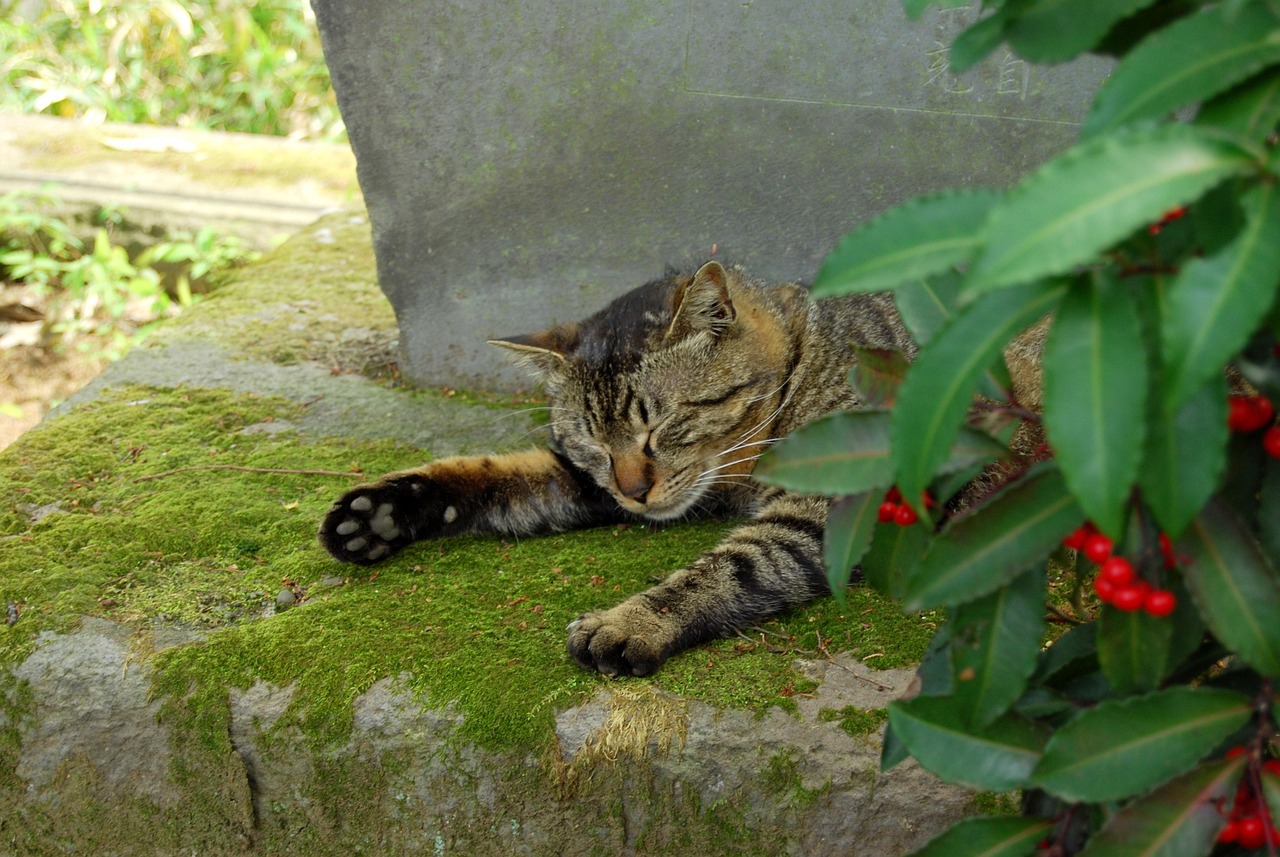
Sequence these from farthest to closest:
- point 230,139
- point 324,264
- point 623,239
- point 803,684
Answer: point 230,139 < point 324,264 < point 623,239 < point 803,684

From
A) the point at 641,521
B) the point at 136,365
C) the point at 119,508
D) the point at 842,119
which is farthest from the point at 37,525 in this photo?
the point at 842,119

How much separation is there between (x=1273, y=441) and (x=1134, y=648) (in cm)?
26

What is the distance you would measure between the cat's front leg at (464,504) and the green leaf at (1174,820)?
6.46 feet

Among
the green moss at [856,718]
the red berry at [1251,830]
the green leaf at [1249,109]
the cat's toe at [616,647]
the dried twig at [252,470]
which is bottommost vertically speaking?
the dried twig at [252,470]

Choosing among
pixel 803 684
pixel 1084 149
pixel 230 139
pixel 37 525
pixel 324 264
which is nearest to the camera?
pixel 1084 149

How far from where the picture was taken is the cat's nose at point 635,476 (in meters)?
2.87

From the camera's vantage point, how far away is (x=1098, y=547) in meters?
1.22

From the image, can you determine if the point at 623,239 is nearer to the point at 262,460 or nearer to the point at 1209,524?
the point at 262,460

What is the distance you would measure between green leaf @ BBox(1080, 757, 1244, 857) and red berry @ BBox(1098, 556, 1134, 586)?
0.67 feet

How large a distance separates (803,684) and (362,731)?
0.88m

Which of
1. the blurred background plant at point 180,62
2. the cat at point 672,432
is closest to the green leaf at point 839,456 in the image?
the cat at point 672,432

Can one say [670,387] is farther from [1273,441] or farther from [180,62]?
[180,62]

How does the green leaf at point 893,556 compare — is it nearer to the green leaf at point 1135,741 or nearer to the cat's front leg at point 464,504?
the green leaf at point 1135,741

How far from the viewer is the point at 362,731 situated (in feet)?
7.41
